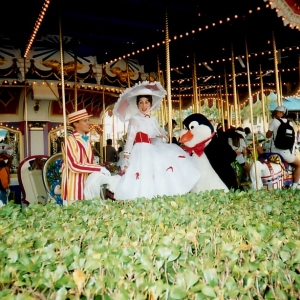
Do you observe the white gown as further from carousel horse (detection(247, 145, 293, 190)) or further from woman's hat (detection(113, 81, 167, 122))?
carousel horse (detection(247, 145, 293, 190))

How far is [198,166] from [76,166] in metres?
1.44

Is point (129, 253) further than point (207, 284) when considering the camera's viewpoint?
Yes

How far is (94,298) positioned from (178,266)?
349 mm

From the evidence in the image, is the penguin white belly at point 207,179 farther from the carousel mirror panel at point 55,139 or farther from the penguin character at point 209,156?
the carousel mirror panel at point 55,139

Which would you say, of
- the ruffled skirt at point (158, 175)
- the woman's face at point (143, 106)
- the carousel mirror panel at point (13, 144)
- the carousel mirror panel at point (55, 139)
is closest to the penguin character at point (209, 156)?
the ruffled skirt at point (158, 175)

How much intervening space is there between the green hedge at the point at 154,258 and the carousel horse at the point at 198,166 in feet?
7.49

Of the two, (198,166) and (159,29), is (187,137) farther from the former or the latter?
(159,29)

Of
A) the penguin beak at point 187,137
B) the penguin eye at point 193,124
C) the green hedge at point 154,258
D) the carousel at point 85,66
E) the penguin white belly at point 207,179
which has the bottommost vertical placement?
the green hedge at point 154,258

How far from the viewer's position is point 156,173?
4.80m

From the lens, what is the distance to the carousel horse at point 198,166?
4734 millimetres

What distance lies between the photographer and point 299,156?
7883 millimetres

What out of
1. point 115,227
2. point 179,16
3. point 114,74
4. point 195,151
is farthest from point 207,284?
point 114,74

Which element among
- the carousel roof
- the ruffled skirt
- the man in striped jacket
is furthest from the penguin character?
the carousel roof

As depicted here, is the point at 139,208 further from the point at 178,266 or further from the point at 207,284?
the point at 207,284
